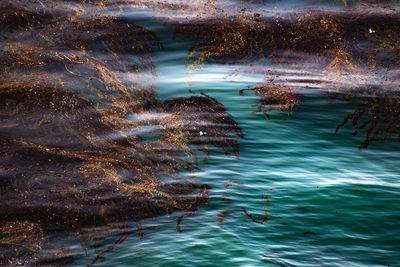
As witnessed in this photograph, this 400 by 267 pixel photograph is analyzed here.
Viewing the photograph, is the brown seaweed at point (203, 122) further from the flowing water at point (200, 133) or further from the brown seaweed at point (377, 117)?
the brown seaweed at point (377, 117)

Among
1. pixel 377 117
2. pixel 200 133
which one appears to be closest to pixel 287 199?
pixel 200 133

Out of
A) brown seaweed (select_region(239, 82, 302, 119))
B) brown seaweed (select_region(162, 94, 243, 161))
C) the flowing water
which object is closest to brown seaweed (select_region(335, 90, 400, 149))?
the flowing water

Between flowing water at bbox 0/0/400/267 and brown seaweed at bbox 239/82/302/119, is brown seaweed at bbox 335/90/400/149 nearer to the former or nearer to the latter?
flowing water at bbox 0/0/400/267

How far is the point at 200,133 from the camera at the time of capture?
197cm

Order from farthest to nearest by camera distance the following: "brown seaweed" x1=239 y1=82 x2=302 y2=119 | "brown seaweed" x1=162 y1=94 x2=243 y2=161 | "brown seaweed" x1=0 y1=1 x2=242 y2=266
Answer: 1. "brown seaweed" x1=239 y1=82 x2=302 y2=119
2. "brown seaweed" x1=162 y1=94 x2=243 y2=161
3. "brown seaweed" x1=0 y1=1 x2=242 y2=266

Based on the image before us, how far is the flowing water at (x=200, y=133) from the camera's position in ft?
4.53

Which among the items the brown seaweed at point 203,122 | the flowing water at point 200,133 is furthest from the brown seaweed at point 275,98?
the brown seaweed at point 203,122

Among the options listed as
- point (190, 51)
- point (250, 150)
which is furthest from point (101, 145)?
point (190, 51)

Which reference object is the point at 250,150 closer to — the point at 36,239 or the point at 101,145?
the point at 101,145

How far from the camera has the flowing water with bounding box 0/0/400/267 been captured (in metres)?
1.38

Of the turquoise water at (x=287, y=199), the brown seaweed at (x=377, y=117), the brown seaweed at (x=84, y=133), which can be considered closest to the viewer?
the turquoise water at (x=287, y=199)

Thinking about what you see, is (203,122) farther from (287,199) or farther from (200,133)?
(287,199)

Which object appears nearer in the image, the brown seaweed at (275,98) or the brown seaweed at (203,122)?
the brown seaweed at (203,122)

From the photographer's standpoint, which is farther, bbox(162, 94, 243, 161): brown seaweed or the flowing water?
bbox(162, 94, 243, 161): brown seaweed
